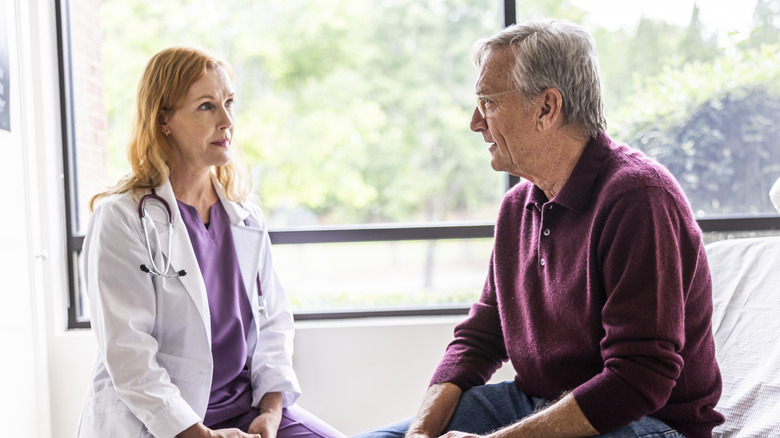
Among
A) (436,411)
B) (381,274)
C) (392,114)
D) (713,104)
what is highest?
(713,104)

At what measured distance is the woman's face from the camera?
1721 millimetres

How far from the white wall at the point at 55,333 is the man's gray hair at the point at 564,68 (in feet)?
3.62

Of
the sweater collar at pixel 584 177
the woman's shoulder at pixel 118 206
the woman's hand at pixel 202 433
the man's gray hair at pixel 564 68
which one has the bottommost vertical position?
the woman's hand at pixel 202 433

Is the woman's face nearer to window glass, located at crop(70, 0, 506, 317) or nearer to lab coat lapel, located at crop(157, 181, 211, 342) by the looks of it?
lab coat lapel, located at crop(157, 181, 211, 342)

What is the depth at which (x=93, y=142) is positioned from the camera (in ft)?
8.23

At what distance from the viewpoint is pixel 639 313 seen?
3.85 ft

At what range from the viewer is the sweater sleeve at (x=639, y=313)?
1.17m

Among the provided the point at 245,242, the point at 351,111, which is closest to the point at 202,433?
the point at 245,242

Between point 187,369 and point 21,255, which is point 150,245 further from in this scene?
point 21,255

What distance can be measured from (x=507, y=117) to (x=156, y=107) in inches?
35.4

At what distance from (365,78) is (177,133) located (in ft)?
10.9

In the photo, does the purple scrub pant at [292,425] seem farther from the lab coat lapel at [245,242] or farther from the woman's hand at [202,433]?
the lab coat lapel at [245,242]

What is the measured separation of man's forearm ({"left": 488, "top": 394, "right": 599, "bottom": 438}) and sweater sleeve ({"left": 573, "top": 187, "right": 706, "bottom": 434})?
0.02m

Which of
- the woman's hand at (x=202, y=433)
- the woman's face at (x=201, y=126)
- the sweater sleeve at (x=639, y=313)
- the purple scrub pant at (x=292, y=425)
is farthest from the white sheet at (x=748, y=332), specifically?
the woman's face at (x=201, y=126)
